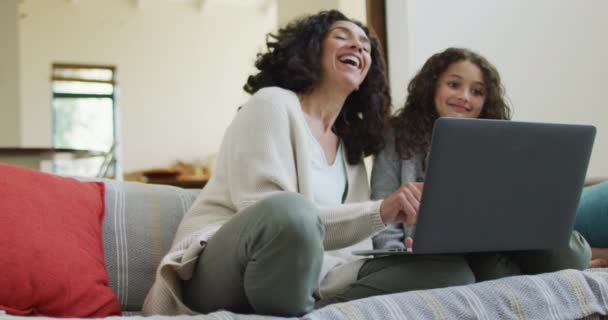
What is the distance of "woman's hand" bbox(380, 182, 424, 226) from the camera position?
1214mm

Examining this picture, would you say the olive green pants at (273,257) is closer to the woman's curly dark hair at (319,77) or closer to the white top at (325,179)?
the white top at (325,179)

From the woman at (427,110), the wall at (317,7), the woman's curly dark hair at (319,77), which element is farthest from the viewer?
the wall at (317,7)

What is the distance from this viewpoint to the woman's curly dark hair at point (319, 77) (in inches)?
64.1

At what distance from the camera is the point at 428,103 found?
1.94 m

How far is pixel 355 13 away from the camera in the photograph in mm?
2900

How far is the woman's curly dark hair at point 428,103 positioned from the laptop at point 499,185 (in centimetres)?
53

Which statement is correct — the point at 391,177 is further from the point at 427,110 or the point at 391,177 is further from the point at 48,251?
the point at 48,251

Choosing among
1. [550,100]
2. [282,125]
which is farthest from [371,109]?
[550,100]

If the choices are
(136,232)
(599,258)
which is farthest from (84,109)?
(599,258)

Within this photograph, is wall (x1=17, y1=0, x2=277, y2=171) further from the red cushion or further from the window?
the red cushion

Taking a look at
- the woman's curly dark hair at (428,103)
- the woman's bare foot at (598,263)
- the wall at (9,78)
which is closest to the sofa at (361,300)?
the woman's bare foot at (598,263)

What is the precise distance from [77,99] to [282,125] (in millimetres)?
6691

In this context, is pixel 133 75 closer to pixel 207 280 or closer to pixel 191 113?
pixel 191 113

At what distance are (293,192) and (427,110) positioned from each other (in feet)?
3.00
